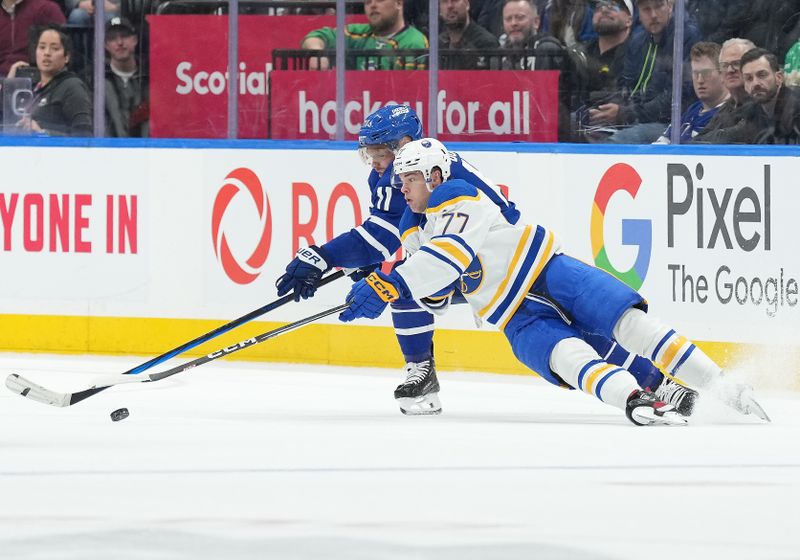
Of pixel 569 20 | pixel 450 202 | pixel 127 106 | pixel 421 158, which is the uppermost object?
pixel 569 20

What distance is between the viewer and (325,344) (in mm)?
5949

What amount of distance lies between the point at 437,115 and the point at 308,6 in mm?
628

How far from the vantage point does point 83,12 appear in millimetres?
6191

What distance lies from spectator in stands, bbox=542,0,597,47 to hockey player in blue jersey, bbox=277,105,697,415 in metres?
1.08

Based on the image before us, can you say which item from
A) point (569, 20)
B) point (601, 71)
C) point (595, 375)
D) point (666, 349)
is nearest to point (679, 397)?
point (666, 349)

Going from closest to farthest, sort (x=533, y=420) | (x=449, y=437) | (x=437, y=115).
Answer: (x=449, y=437)
(x=533, y=420)
(x=437, y=115)

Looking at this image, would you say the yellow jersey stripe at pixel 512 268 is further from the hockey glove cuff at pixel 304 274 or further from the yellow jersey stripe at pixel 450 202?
the hockey glove cuff at pixel 304 274

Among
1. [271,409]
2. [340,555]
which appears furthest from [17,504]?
[271,409]

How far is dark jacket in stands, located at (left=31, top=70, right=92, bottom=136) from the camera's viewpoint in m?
6.23

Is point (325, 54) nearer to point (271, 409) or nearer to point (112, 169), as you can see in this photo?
point (112, 169)

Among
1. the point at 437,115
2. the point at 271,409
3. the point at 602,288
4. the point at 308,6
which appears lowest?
the point at 271,409

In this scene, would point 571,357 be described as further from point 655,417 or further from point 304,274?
point 304,274

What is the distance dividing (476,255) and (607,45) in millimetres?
1509

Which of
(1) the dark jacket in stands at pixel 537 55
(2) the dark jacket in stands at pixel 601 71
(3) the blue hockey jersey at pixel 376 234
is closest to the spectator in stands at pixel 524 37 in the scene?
(1) the dark jacket in stands at pixel 537 55
